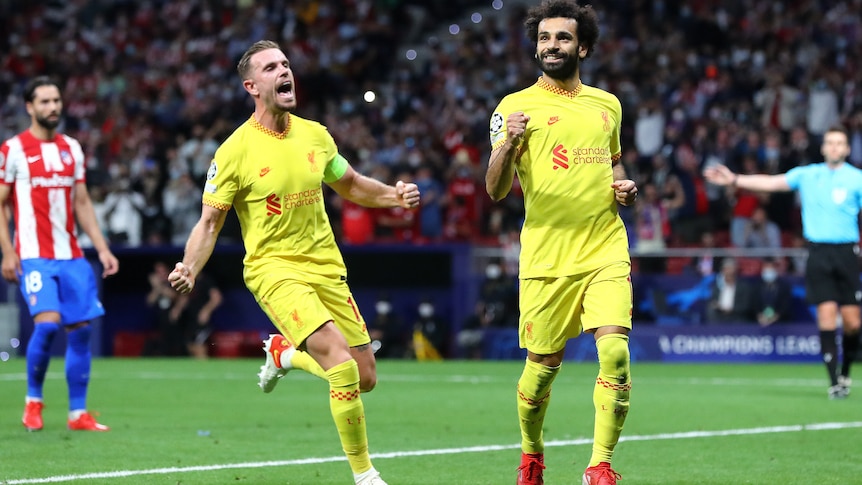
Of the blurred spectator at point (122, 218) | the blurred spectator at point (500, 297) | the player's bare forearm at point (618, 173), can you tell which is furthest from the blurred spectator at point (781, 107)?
the player's bare forearm at point (618, 173)

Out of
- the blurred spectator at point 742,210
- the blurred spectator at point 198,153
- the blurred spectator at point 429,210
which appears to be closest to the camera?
the blurred spectator at point 742,210

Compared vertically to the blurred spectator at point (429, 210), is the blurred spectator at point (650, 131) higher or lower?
higher

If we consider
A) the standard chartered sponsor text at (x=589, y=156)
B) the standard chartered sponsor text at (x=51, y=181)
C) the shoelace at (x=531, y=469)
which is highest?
the standard chartered sponsor text at (x=589, y=156)

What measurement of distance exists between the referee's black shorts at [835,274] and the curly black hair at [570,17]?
6.80 m

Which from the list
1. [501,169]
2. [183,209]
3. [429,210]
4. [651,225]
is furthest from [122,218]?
[501,169]

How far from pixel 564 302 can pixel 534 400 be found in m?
0.57

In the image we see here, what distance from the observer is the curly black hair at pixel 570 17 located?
25.1 feet

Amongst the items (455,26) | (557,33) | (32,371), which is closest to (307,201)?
(557,33)

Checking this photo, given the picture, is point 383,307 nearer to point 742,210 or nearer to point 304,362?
point 742,210

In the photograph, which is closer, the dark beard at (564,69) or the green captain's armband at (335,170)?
the dark beard at (564,69)

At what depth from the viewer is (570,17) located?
761 centimetres

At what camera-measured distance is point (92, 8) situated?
33750mm

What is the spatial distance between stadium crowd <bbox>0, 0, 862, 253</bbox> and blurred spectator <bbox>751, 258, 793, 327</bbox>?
0.77m

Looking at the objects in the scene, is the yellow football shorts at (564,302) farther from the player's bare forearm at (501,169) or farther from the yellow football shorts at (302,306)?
the yellow football shorts at (302,306)
